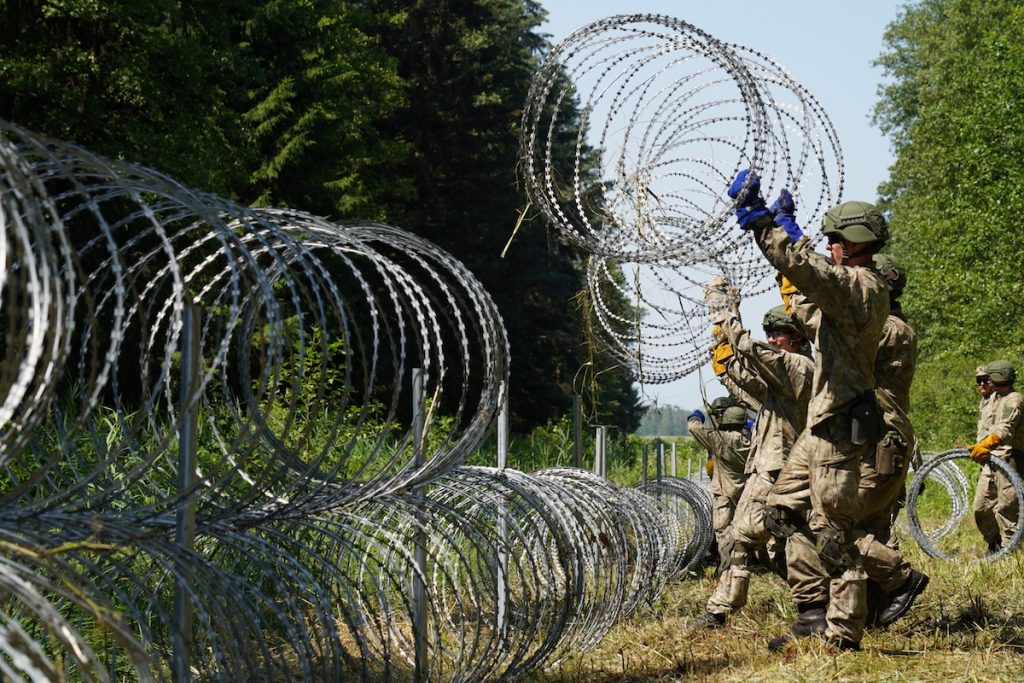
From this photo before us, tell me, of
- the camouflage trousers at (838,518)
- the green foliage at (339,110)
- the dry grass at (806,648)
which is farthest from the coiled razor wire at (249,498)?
the green foliage at (339,110)

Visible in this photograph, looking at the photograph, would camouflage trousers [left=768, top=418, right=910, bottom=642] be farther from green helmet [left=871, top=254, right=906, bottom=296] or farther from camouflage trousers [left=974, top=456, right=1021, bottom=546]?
camouflage trousers [left=974, top=456, right=1021, bottom=546]

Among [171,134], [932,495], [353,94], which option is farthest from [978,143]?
[171,134]

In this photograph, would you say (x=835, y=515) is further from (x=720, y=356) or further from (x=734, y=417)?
(x=734, y=417)

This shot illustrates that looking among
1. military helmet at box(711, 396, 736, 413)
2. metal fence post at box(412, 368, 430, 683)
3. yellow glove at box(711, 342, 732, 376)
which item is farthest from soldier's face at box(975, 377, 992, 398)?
metal fence post at box(412, 368, 430, 683)

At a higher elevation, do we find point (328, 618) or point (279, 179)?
point (279, 179)

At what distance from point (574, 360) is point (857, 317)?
26.9 metres

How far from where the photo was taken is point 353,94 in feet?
95.5

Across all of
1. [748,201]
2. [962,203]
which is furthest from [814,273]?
[962,203]

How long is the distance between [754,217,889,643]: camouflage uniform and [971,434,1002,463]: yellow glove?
6.35 metres

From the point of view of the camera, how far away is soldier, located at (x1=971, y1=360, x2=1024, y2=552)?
12727 millimetres

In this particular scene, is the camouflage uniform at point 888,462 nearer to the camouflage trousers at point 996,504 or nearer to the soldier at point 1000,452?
the soldier at point 1000,452

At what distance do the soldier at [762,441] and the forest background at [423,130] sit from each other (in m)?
10.9

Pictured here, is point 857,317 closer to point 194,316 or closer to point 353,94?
point 194,316

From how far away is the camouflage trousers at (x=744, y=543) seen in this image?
7.81 meters
